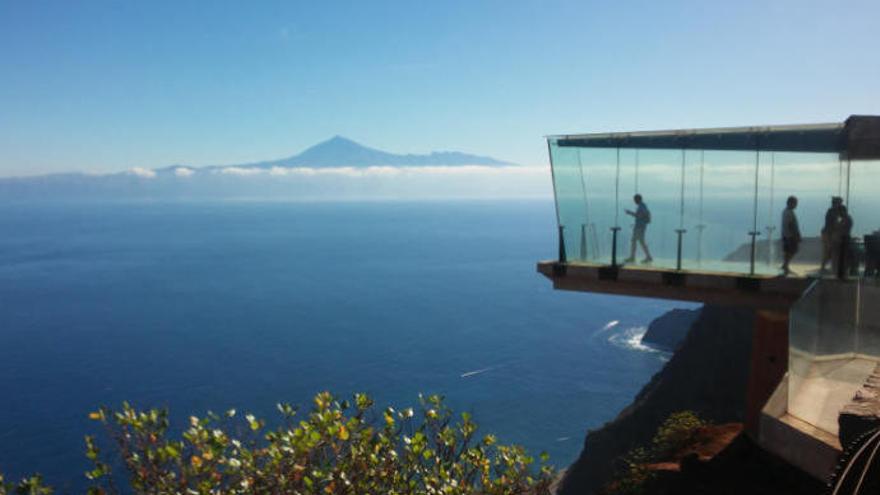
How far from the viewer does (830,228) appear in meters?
13.3

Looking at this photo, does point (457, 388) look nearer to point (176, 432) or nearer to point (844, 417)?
point (176, 432)

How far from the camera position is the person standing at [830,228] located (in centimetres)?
1318

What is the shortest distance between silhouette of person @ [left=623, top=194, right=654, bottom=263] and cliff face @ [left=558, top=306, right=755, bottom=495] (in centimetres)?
3544

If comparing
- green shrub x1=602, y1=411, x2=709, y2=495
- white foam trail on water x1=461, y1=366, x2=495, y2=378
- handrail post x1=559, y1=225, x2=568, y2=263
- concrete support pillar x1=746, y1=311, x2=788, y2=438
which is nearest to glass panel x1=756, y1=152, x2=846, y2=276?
concrete support pillar x1=746, y1=311, x2=788, y2=438

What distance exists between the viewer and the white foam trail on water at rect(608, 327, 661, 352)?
3959 inches

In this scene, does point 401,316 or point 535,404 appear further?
point 401,316

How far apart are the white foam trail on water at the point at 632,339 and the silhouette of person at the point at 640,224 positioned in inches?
3492

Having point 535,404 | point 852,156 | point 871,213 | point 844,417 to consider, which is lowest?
point 535,404

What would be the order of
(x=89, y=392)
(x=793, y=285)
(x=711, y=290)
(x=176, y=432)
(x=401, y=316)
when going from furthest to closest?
(x=401, y=316) → (x=89, y=392) → (x=176, y=432) → (x=711, y=290) → (x=793, y=285)

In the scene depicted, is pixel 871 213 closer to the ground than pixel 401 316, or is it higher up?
higher up

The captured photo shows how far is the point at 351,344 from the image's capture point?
94.6m

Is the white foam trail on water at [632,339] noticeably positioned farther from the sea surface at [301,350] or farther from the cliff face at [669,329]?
the cliff face at [669,329]

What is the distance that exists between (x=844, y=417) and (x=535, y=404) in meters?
69.2

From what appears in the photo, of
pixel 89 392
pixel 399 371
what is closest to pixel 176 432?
pixel 89 392
